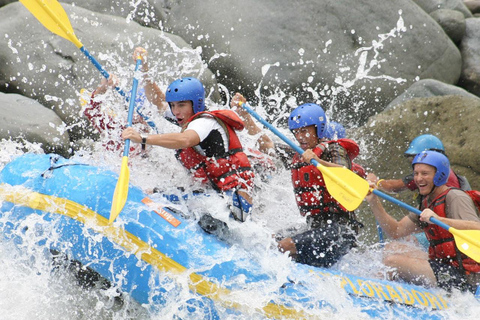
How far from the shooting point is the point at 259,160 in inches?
194

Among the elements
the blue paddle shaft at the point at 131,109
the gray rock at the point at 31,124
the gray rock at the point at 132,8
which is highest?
the blue paddle shaft at the point at 131,109

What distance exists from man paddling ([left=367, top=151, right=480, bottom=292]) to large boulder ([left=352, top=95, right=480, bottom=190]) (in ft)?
6.51

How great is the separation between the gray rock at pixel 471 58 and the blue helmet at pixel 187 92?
7.12 m

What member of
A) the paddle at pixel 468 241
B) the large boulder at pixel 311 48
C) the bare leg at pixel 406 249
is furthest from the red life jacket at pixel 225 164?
the large boulder at pixel 311 48

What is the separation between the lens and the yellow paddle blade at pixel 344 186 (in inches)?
157

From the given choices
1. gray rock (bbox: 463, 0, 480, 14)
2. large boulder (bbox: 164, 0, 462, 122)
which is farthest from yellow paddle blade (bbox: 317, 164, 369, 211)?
gray rock (bbox: 463, 0, 480, 14)

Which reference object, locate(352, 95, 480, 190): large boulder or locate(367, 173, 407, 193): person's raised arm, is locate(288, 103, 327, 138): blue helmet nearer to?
locate(367, 173, 407, 193): person's raised arm

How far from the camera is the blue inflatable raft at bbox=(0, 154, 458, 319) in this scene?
3320 mm

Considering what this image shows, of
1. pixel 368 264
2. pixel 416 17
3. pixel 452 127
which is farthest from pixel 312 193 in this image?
pixel 416 17

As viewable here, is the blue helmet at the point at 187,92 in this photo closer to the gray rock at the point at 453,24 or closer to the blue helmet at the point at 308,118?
the blue helmet at the point at 308,118

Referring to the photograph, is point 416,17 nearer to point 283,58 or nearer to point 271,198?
point 283,58

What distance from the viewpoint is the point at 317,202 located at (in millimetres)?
4305

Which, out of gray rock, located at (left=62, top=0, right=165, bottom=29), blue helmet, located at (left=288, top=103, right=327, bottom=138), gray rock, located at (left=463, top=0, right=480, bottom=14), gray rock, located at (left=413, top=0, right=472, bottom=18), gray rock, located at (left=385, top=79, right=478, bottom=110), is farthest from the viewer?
gray rock, located at (left=463, top=0, right=480, bottom=14)

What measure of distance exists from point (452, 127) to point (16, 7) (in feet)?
19.7
